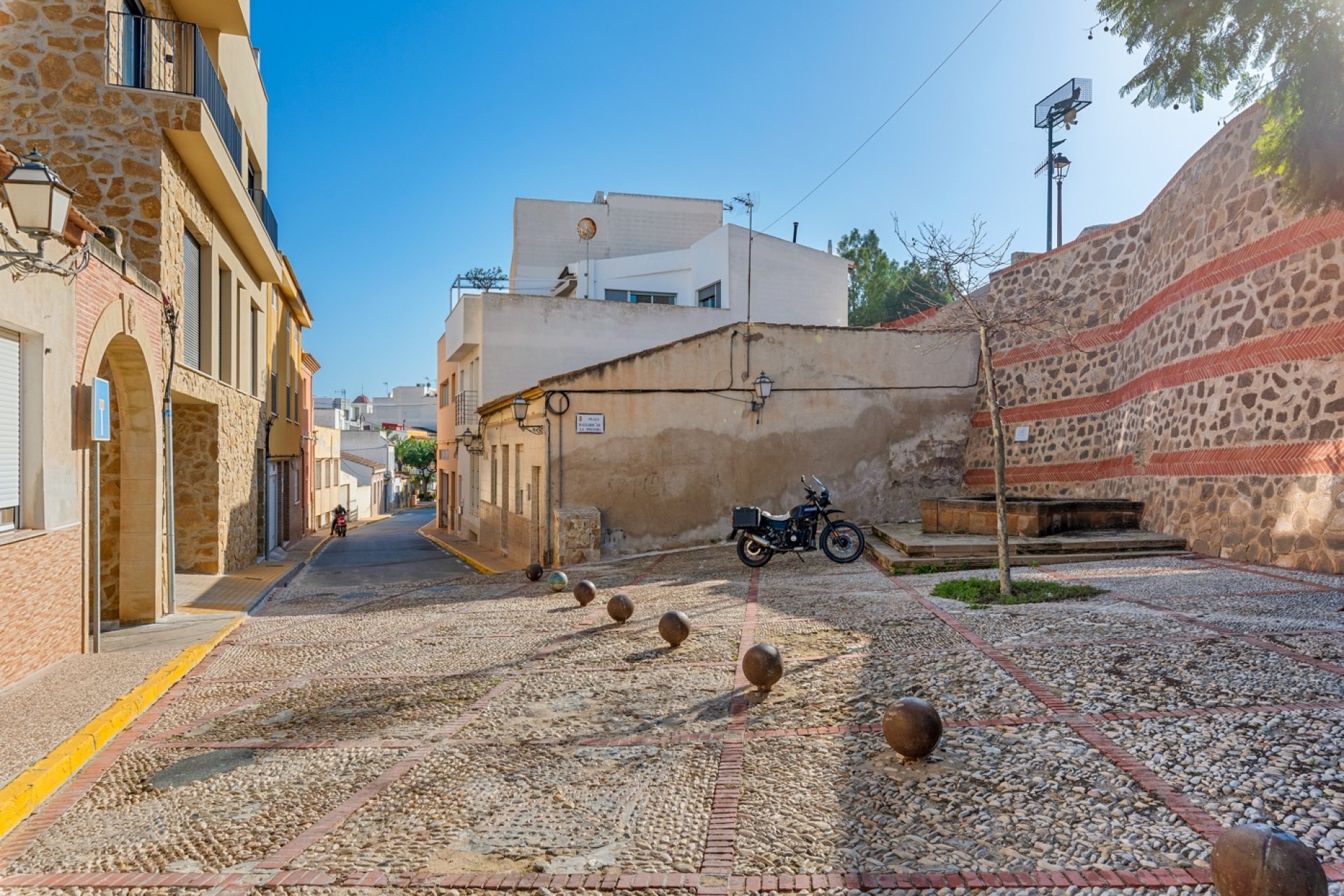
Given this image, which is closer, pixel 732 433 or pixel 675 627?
pixel 675 627

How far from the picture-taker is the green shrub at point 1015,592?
770cm

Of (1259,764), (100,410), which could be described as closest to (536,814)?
(1259,764)

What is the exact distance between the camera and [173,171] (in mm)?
10328

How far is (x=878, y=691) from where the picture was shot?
16.9ft

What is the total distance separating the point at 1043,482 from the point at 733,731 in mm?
11455

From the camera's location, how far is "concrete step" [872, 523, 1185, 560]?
10.4 meters

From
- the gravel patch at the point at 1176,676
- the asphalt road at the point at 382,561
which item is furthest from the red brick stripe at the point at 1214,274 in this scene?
the asphalt road at the point at 382,561

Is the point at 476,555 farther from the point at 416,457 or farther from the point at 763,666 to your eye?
the point at 416,457

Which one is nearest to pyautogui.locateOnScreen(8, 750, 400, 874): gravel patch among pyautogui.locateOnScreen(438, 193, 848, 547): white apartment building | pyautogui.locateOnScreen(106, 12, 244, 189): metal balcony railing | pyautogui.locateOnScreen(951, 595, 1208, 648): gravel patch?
pyautogui.locateOnScreen(951, 595, 1208, 648): gravel patch

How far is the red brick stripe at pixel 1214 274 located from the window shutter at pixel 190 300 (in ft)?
43.9

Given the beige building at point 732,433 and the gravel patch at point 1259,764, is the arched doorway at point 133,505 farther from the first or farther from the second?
the gravel patch at point 1259,764

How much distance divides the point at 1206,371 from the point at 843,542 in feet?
16.8

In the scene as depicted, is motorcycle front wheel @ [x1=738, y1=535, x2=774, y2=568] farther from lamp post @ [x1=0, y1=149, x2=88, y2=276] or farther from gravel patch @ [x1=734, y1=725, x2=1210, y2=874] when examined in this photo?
lamp post @ [x1=0, y1=149, x2=88, y2=276]

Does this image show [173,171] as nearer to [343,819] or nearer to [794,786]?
[343,819]
